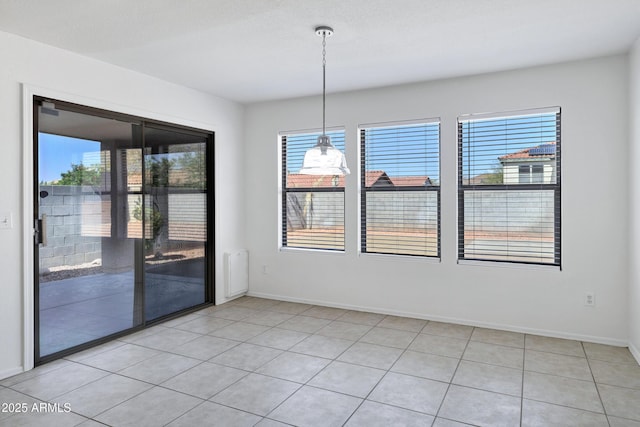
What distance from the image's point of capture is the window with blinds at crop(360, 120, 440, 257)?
450 centimetres

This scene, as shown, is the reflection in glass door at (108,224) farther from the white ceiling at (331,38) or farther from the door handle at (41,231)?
the white ceiling at (331,38)

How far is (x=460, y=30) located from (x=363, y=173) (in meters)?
2.07

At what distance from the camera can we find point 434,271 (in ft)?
14.6

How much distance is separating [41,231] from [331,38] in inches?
109

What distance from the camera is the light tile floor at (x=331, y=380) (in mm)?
2531

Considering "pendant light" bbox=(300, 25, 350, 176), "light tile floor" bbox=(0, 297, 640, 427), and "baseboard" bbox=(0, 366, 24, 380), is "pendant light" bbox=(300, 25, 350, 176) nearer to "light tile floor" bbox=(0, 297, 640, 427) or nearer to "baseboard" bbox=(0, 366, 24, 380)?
"light tile floor" bbox=(0, 297, 640, 427)

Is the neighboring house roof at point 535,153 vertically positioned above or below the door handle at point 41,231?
above

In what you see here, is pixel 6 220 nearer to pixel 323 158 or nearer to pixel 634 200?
pixel 323 158

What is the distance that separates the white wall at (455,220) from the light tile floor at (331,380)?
29cm

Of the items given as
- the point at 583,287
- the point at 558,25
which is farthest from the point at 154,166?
the point at 583,287

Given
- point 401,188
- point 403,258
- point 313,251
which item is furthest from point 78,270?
point 401,188

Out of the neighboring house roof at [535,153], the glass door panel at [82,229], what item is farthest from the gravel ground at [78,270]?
the neighboring house roof at [535,153]

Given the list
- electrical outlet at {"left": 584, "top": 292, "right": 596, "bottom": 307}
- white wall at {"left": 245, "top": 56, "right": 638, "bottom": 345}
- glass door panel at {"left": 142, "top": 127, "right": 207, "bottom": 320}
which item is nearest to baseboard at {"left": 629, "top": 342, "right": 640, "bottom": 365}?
white wall at {"left": 245, "top": 56, "right": 638, "bottom": 345}

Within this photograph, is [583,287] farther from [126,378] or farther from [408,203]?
[126,378]
